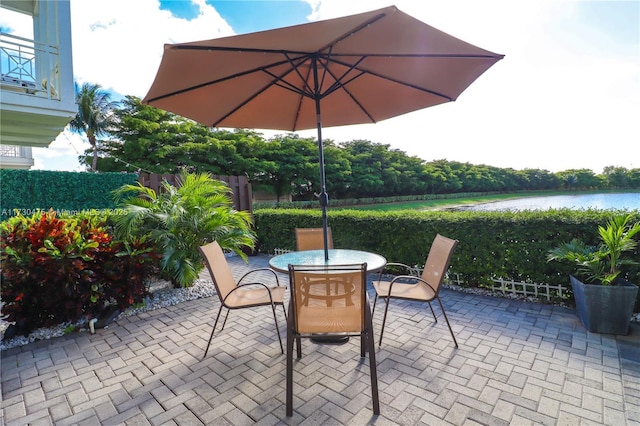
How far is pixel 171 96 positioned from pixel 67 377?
252 centimetres

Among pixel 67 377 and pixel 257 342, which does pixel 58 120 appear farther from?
pixel 257 342

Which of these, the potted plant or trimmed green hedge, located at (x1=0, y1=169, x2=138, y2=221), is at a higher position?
trimmed green hedge, located at (x1=0, y1=169, x2=138, y2=221)

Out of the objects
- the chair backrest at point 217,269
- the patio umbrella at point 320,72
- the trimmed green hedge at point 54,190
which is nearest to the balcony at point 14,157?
the trimmed green hedge at point 54,190

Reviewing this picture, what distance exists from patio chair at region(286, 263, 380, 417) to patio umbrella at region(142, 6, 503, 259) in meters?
1.06

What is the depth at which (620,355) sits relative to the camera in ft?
7.96

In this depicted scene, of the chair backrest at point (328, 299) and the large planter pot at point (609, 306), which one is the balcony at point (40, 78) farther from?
the large planter pot at point (609, 306)

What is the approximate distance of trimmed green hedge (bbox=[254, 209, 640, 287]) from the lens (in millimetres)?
3545

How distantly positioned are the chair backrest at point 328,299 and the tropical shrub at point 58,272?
2435mm

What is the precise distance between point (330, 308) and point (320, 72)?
2.56 m

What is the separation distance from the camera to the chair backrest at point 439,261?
260 cm

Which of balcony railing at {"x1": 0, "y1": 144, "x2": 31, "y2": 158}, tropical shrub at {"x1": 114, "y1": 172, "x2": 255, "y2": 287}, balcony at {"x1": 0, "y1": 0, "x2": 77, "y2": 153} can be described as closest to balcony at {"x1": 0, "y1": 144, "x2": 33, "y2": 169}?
balcony railing at {"x1": 0, "y1": 144, "x2": 31, "y2": 158}

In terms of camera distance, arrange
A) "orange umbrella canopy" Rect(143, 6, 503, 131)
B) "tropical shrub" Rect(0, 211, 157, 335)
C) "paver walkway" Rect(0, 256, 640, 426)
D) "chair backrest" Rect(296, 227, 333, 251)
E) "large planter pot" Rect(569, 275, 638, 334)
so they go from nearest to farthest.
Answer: "paver walkway" Rect(0, 256, 640, 426) < "orange umbrella canopy" Rect(143, 6, 503, 131) < "large planter pot" Rect(569, 275, 638, 334) < "tropical shrub" Rect(0, 211, 157, 335) < "chair backrest" Rect(296, 227, 333, 251)

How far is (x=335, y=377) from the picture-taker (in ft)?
7.40

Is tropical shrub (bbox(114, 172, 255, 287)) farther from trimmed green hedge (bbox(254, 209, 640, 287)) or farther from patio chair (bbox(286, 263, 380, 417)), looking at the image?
patio chair (bbox(286, 263, 380, 417))
